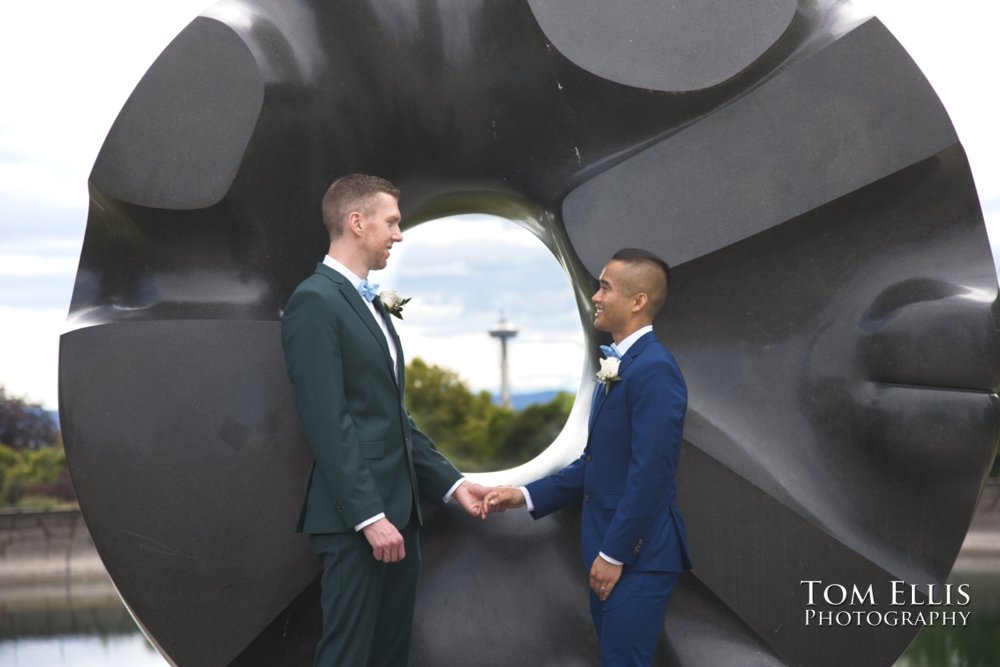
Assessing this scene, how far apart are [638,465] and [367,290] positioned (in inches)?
32.7

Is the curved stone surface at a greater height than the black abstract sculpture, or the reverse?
the curved stone surface

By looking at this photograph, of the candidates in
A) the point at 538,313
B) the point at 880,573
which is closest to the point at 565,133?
the point at 880,573

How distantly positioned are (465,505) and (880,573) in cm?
122

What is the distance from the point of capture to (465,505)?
338 cm

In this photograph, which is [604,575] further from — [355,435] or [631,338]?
[355,435]

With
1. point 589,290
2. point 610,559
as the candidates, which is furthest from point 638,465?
point 589,290

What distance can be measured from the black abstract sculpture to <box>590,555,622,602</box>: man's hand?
0.75 m

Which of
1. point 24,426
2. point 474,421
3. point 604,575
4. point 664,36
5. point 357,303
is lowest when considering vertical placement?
point 474,421

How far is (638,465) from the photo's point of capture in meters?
2.69

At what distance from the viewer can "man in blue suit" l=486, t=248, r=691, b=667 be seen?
2.70 meters

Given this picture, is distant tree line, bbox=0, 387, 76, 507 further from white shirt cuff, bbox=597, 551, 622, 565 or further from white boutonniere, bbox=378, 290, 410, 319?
white shirt cuff, bbox=597, 551, 622, 565

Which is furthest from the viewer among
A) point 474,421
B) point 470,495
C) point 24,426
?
point 474,421

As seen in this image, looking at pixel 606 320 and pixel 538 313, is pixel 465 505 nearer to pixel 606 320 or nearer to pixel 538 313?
pixel 606 320

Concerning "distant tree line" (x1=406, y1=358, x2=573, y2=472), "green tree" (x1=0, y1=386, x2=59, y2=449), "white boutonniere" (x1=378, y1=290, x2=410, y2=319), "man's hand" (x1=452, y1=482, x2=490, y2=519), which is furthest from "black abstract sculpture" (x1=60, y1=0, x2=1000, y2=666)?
"distant tree line" (x1=406, y1=358, x2=573, y2=472)
